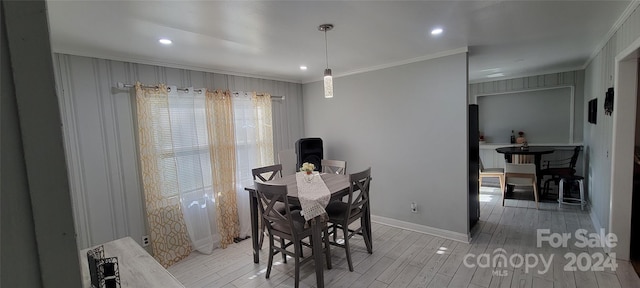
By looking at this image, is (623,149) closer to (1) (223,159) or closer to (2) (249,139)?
(2) (249,139)

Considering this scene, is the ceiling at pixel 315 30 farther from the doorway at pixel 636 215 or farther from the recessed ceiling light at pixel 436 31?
the doorway at pixel 636 215

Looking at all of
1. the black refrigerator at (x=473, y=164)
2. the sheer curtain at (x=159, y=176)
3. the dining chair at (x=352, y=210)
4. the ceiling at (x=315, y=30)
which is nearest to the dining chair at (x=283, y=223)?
the dining chair at (x=352, y=210)

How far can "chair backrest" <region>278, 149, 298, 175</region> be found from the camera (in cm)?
409

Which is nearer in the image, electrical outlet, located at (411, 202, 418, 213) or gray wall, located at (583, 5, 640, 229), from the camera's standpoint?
gray wall, located at (583, 5, 640, 229)

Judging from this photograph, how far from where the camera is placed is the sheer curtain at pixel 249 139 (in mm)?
3838

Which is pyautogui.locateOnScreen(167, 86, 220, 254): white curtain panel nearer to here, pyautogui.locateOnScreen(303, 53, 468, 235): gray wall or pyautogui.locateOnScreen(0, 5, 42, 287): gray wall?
pyautogui.locateOnScreen(303, 53, 468, 235): gray wall

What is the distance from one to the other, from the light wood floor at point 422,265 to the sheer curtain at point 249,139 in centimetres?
58

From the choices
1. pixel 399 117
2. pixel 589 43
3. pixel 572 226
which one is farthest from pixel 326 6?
pixel 572 226

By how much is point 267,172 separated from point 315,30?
77.3 inches

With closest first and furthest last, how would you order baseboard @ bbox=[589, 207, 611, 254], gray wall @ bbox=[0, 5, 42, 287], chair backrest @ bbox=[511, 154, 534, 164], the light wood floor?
gray wall @ bbox=[0, 5, 42, 287] → the light wood floor → baseboard @ bbox=[589, 207, 611, 254] → chair backrest @ bbox=[511, 154, 534, 164]

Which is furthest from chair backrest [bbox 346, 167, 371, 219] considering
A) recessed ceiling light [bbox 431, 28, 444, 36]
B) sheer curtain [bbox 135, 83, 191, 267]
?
sheer curtain [bbox 135, 83, 191, 267]

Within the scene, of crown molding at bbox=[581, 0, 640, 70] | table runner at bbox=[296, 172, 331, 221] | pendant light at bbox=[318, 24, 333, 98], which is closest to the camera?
crown molding at bbox=[581, 0, 640, 70]

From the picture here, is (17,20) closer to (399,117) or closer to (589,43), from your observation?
(399,117)

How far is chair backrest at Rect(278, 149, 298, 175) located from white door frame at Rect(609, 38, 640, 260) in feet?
11.8
